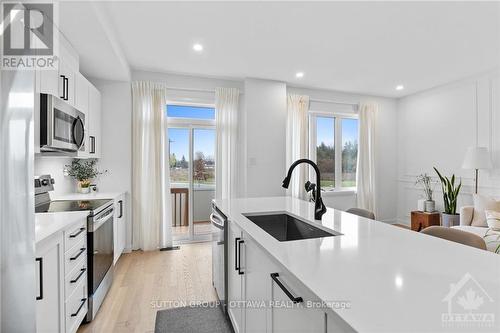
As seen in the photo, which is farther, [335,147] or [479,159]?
[335,147]

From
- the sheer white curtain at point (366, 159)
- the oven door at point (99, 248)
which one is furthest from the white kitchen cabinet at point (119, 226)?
the sheer white curtain at point (366, 159)

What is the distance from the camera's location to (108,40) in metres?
2.53

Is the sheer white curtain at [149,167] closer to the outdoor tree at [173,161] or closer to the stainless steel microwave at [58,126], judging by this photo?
the outdoor tree at [173,161]

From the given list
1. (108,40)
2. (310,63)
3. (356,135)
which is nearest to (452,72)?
(356,135)

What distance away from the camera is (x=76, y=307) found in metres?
1.83

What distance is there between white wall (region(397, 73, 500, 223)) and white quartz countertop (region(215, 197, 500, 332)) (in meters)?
3.96

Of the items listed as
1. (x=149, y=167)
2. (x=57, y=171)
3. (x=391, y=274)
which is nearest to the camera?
(x=391, y=274)

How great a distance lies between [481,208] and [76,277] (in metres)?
4.73

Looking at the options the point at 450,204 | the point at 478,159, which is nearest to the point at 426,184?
the point at 450,204

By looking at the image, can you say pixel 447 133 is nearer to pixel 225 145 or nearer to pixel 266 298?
pixel 225 145

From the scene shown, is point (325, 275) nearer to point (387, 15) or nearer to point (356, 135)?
point (387, 15)

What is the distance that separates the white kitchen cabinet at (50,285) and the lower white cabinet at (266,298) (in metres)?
1.06

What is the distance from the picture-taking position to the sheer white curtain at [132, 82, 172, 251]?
3766 millimetres

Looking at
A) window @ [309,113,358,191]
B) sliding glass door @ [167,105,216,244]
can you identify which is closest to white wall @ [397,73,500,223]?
window @ [309,113,358,191]
